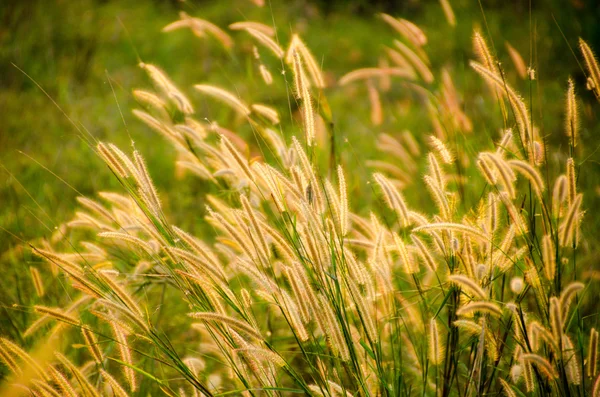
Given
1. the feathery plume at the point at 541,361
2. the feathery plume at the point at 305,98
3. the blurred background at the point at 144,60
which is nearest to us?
the feathery plume at the point at 541,361

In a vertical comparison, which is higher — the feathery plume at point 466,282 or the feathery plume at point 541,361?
the feathery plume at point 466,282

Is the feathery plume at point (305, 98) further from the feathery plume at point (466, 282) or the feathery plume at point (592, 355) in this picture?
the feathery plume at point (592, 355)

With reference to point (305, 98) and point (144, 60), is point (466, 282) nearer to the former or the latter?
point (305, 98)

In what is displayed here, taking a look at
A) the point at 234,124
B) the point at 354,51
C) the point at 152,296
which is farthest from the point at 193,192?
the point at 354,51

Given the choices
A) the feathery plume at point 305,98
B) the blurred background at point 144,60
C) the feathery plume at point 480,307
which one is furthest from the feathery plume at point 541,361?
the blurred background at point 144,60

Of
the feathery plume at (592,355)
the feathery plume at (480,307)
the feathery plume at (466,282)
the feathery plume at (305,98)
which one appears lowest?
the feathery plume at (592,355)

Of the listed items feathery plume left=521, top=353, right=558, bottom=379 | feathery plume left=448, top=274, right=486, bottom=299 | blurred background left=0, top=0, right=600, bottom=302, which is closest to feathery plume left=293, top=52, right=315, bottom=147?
feathery plume left=448, top=274, right=486, bottom=299

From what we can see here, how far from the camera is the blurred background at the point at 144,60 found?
107 inches

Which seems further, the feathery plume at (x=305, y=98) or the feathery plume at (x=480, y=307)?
the feathery plume at (x=305, y=98)

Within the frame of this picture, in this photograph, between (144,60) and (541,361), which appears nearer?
(541,361)

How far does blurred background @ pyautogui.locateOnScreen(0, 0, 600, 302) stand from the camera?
8.89 ft

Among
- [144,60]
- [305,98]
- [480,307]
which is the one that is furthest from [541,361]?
[144,60]

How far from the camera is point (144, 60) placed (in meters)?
4.38

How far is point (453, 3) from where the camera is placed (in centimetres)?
518
